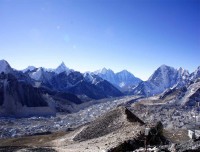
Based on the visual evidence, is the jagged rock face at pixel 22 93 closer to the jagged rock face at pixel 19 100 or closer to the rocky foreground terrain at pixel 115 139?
the jagged rock face at pixel 19 100

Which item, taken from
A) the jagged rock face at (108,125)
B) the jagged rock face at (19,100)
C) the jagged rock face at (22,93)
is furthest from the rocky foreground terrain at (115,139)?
the jagged rock face at (22,93)

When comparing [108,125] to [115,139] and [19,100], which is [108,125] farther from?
[19,100]

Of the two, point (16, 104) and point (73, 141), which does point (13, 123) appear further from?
point (73, 141)

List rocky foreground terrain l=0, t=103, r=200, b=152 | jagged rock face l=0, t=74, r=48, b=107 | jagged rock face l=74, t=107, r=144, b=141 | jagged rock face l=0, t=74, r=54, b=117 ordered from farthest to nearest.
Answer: jagged rock face l=0, t=74, r=48, b=107, jagged rock face l=0, t=74, r=54, b=117, jagged rock face l=74, t=107, r=144, b=141, rocky foreground terrain l=0, t=103, r=200, b=152

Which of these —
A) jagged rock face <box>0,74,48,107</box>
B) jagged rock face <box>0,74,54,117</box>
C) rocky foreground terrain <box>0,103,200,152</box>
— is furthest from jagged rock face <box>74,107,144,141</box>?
jagged rock face <box>0,74,48,107</box>

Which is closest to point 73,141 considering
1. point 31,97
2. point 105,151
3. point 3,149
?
point 3,149

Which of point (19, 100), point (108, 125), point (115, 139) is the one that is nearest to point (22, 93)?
point (19, 100)

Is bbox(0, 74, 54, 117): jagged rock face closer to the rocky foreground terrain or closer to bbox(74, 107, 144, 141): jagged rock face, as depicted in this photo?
the rocky foreground terrain

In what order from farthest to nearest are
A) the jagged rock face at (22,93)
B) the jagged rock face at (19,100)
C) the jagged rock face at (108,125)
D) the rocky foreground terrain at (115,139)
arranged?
the jagged rock face at (22,93)
the jagged rock face at (19,100)
the jagged rock face at (108,125)
the rocky foreground terrain at (115,139)
